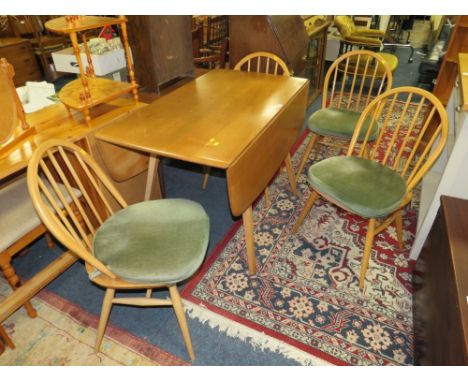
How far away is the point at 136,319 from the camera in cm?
153

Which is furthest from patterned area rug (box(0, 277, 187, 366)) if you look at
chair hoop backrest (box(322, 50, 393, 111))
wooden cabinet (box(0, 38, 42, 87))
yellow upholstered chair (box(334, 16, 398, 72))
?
wooden cabinet (box(0, 38, 42, 87))

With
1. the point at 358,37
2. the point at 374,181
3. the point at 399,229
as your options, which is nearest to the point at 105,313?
the point at 374,181

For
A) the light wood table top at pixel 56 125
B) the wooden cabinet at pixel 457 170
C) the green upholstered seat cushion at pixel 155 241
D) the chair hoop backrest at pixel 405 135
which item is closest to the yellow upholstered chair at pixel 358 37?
the chair hoop backrest at pixel 405 135

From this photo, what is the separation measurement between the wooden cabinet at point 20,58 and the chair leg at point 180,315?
4.04 metres

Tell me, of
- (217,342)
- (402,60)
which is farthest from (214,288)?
Answer: (402,60)

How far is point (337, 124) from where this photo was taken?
2115 millimetres

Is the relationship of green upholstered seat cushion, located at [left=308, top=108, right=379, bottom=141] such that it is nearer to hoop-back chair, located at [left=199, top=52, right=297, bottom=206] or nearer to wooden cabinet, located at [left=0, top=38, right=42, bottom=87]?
hoop-back chair, located at [left=199, top=52, right=297, bottom=206]

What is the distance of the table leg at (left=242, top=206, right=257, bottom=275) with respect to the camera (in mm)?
1530

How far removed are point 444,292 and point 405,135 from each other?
4.17 feet

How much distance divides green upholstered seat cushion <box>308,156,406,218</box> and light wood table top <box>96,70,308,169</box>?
0.40 m

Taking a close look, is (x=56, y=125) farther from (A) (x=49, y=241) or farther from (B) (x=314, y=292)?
(B) (x=314, y=292)

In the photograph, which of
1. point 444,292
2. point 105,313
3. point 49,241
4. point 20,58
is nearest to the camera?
point 444,292

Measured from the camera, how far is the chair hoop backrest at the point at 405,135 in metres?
1.47

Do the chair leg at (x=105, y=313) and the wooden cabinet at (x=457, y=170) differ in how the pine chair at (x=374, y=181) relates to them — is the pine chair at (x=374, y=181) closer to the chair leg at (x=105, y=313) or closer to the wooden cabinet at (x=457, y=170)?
the wooden cabinet at (x=457, y=170)
